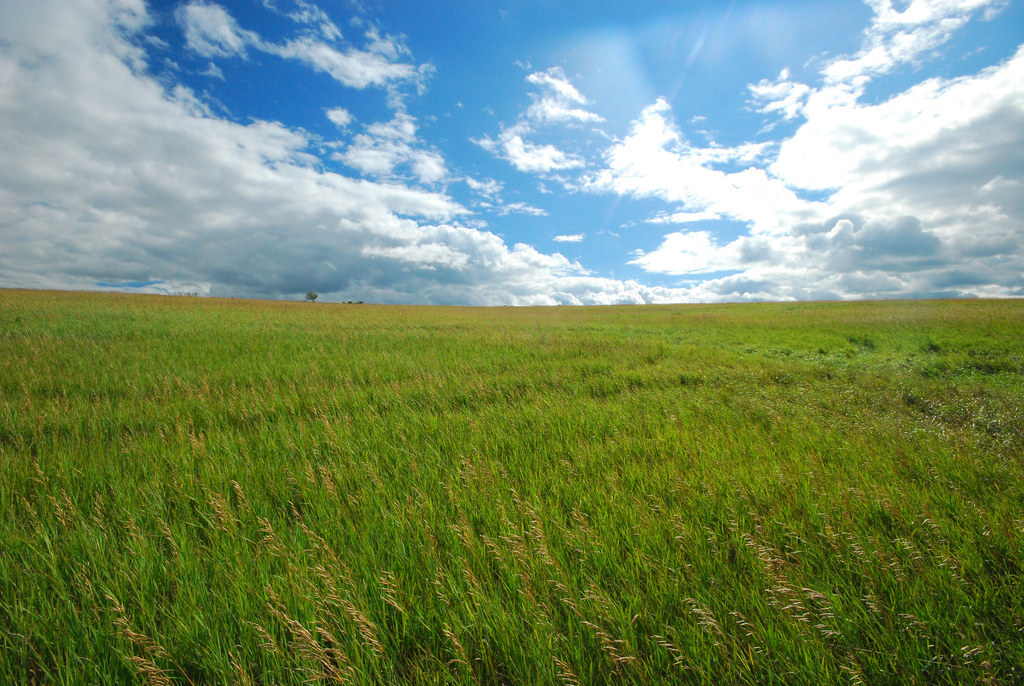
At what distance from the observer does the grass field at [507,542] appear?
200 cm

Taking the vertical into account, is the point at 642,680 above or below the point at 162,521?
below

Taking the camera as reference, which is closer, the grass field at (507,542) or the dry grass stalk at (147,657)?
the dry grass stalk at (147,657)

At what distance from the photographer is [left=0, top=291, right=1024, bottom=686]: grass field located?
1996 millimetres

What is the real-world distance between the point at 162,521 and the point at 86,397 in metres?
6.10

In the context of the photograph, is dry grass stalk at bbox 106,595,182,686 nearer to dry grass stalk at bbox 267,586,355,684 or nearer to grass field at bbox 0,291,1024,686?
grass field at bbox 0,291,1024,686

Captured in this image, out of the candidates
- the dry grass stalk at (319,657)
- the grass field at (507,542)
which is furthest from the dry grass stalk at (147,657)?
the dry grass stalk at (319,657)

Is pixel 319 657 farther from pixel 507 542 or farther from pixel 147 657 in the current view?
pixel 507 542

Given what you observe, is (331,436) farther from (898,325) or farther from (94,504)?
(898,325)

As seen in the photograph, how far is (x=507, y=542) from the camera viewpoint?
108 inches

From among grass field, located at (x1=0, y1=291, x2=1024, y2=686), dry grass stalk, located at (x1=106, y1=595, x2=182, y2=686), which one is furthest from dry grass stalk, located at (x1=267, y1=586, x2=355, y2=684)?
dry grass stalk, located at (x1=106, y1=595, x2=182, y2=686)

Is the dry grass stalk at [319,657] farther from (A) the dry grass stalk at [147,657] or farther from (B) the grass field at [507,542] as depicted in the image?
(A) the dry grass stalk at [147,657]

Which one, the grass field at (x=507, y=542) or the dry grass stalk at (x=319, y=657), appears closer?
the dry grass stalk at (x=319, y=657)

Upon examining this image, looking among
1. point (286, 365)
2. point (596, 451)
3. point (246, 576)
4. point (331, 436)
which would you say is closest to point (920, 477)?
point (596, 451)

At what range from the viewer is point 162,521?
9.76 feet
